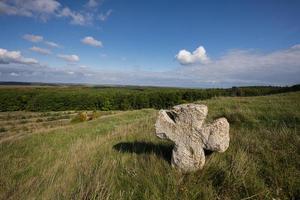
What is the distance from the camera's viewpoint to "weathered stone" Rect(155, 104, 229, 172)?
2832mm

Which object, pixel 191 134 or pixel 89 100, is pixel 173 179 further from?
pixel 89 100

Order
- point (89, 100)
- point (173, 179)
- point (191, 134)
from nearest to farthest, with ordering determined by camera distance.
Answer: point (173, 179)
point (191, 134)
point (89, 100)

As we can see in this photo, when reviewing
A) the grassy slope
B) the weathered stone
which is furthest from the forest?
the weathered stone

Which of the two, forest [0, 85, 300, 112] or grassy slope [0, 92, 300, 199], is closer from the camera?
grassy slope [0, 92, 300, 199]

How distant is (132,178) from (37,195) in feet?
4.13

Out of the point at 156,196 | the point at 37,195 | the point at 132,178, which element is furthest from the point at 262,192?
the point at 37,195

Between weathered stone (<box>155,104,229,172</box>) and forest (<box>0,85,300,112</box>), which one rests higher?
weathered stone (<box>155,104,229,172</box>)

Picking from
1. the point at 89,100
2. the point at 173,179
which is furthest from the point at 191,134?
the point at 89,100

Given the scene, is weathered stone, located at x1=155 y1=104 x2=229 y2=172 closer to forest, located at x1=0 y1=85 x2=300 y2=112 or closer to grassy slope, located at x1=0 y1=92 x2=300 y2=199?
grassy slope, located at x1=0 y1=92 x2=300 y2=199

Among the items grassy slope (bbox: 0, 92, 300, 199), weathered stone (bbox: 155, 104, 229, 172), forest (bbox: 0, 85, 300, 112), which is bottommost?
forest (bbox: 0, 85, 300, 112)

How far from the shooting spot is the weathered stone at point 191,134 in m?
2.83

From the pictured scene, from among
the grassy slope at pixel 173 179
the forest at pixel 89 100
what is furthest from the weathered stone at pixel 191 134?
the forest at pixel 89 100

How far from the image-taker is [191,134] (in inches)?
119

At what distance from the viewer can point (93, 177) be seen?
273cm
